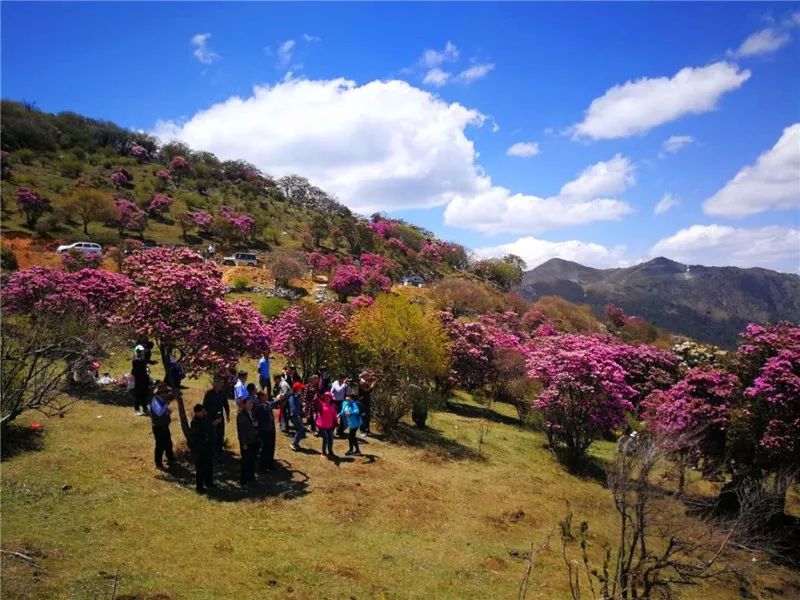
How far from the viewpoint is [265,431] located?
37.1 feet


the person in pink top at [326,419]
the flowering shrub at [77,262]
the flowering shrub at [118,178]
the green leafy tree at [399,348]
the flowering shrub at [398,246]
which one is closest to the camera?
the person in pink top at [326,419]

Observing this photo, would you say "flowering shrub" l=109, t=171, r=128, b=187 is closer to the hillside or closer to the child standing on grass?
the hillside

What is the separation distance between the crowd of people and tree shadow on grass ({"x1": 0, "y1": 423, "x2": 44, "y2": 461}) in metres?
2.47

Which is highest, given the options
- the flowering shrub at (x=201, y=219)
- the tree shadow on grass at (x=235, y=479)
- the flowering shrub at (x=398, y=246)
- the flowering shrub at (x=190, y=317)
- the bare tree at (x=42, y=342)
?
the flowering shrub at (x=398, y=246)

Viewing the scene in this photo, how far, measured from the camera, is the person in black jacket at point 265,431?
11.1 metres

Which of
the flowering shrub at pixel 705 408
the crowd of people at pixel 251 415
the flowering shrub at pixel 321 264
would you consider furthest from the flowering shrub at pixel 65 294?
the flowering shrub at pixel 321 264

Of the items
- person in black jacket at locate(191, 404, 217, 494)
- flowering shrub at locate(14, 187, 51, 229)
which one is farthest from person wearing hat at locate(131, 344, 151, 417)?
flowering shrub at locate(14, 187, 51, 229)

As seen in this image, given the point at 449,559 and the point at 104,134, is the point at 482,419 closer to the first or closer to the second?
the point at 449,559

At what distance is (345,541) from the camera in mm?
9391

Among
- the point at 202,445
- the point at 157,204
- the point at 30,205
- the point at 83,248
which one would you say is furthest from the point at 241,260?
the point at 202,445

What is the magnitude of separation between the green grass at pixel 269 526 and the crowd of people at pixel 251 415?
478mm

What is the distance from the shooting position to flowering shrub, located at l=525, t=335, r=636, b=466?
58.9 feet

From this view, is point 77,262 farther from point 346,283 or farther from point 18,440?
point 18,440

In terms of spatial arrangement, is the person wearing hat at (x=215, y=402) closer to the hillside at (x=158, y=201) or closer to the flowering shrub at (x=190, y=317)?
the flowering shrub at (x=190, y=317)
